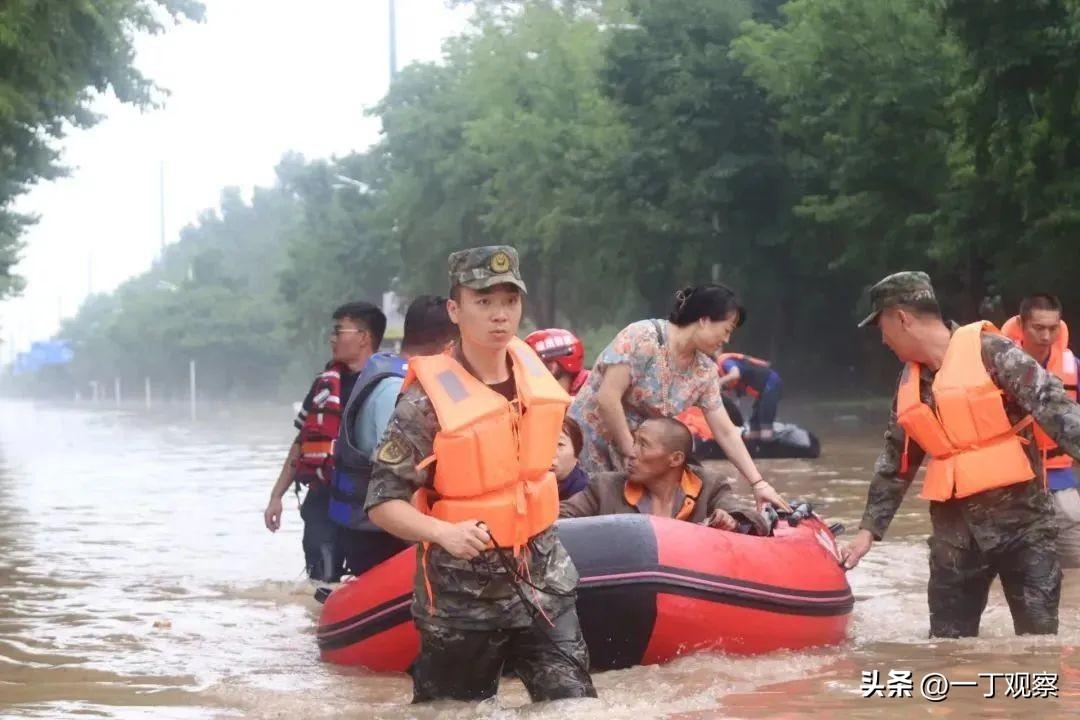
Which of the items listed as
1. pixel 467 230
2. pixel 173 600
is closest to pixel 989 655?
pixel 173 600

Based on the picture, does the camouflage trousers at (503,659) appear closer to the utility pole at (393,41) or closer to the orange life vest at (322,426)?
the orange life vest at (322,426)

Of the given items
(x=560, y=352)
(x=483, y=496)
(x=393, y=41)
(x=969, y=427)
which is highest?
(x=393, y=41)

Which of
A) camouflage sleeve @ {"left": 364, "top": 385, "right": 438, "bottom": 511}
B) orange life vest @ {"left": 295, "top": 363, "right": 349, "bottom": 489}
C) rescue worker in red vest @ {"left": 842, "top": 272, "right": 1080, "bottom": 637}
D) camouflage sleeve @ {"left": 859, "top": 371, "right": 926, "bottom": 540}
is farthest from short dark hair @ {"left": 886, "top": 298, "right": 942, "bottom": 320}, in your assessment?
orange life vest @ {"left": 295, "top": 363, "right": 349, "bottom": 489}

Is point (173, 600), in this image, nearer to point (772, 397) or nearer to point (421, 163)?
point (772, 397)

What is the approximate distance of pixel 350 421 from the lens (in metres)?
8.40

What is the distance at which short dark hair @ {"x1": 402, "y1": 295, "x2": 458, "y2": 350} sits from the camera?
8070 mm

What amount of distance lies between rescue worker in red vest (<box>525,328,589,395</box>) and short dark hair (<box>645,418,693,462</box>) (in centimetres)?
138

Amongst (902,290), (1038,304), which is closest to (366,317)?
(902,290)

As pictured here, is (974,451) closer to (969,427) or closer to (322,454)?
(969,427)

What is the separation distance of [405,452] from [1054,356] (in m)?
5.62

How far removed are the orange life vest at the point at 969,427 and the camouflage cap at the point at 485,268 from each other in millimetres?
2257

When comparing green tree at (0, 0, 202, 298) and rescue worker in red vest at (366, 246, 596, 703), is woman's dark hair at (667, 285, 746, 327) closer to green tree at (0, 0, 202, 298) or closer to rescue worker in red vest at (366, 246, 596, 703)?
rescue worker in red vest at (366, 246, 596, 703)

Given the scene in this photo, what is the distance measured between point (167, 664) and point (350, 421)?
1.66 m

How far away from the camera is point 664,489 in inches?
333
